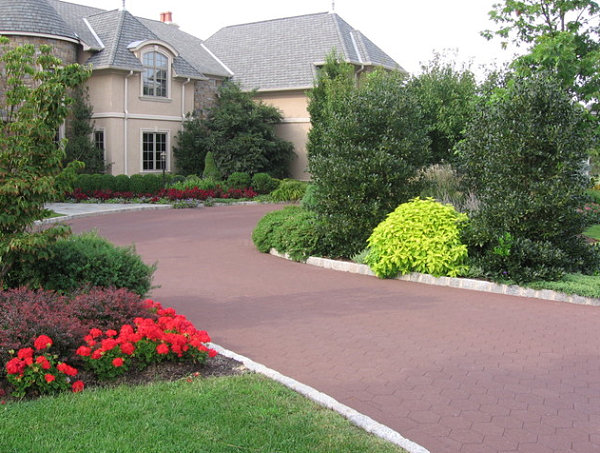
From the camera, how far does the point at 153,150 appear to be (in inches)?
1124

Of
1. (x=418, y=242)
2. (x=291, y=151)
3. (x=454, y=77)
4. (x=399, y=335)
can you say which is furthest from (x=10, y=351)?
(x=291, y=151)

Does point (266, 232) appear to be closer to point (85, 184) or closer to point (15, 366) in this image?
point (15, 366)

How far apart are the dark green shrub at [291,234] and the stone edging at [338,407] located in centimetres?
621

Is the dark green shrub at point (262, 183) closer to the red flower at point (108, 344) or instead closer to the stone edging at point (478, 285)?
the stone edging at point (478, 285)

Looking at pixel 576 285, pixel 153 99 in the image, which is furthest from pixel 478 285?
pixel 153 99

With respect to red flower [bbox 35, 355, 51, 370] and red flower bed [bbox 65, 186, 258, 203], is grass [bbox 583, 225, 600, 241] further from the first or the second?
red flower [bbox 35, 355, 51, 370]

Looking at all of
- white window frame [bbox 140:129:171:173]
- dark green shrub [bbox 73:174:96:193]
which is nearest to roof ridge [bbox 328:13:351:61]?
white window frame [bbox 140:129:171:173]

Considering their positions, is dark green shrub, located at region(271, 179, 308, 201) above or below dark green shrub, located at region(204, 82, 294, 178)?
below

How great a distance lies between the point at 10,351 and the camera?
5086 millimetres

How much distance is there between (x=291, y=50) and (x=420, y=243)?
24.4 meters

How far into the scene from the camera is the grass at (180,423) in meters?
4.11

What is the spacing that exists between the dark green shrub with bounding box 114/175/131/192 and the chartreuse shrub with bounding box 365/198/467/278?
15.9 m

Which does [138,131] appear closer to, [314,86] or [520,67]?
[314,86]

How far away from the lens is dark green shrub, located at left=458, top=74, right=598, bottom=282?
9.82 metres
